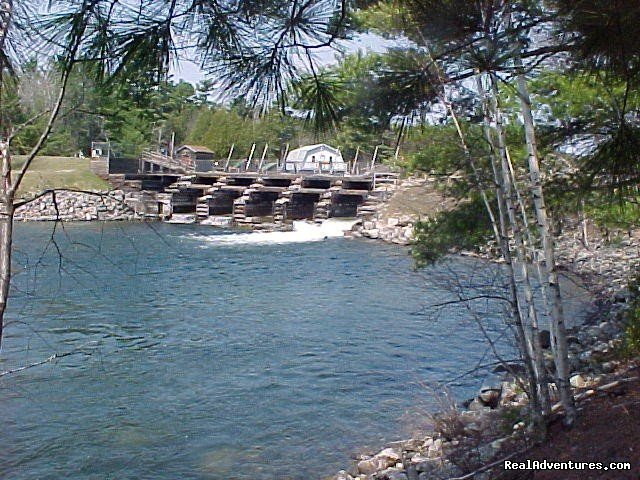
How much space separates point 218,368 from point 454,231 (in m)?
3.71

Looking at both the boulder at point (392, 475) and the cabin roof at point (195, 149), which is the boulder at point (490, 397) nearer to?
the boulder at point (392, 475)

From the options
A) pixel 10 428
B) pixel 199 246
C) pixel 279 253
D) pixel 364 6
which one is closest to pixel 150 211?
pixel 199 246

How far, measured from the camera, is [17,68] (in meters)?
2.62

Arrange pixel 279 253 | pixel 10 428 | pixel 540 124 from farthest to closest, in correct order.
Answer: pixel 279 253
pixel 10 428
pixel 540 124

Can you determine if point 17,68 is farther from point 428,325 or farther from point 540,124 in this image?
point 428,325

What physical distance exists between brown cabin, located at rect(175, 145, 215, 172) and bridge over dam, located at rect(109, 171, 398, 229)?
18.4 inches

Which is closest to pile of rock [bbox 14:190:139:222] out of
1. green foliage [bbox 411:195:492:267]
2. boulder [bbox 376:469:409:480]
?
green foliage [bbox 411:195:492:267]

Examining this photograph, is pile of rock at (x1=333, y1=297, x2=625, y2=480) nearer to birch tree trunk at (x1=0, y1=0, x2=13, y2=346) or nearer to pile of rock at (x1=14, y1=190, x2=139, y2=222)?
birch tree trunk at (x1=0, y1=0, x2=13, y2=346)

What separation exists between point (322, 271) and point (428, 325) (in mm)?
5716

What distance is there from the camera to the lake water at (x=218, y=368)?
684cm

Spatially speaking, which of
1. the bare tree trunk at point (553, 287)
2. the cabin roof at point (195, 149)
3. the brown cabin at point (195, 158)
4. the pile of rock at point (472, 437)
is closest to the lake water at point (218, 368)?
the pile of rock at point (472, 437)

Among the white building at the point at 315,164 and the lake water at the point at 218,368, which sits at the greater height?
the white building at the point at 315,164

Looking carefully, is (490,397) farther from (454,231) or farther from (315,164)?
(315,164)

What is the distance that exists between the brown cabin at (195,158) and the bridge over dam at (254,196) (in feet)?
1.53
